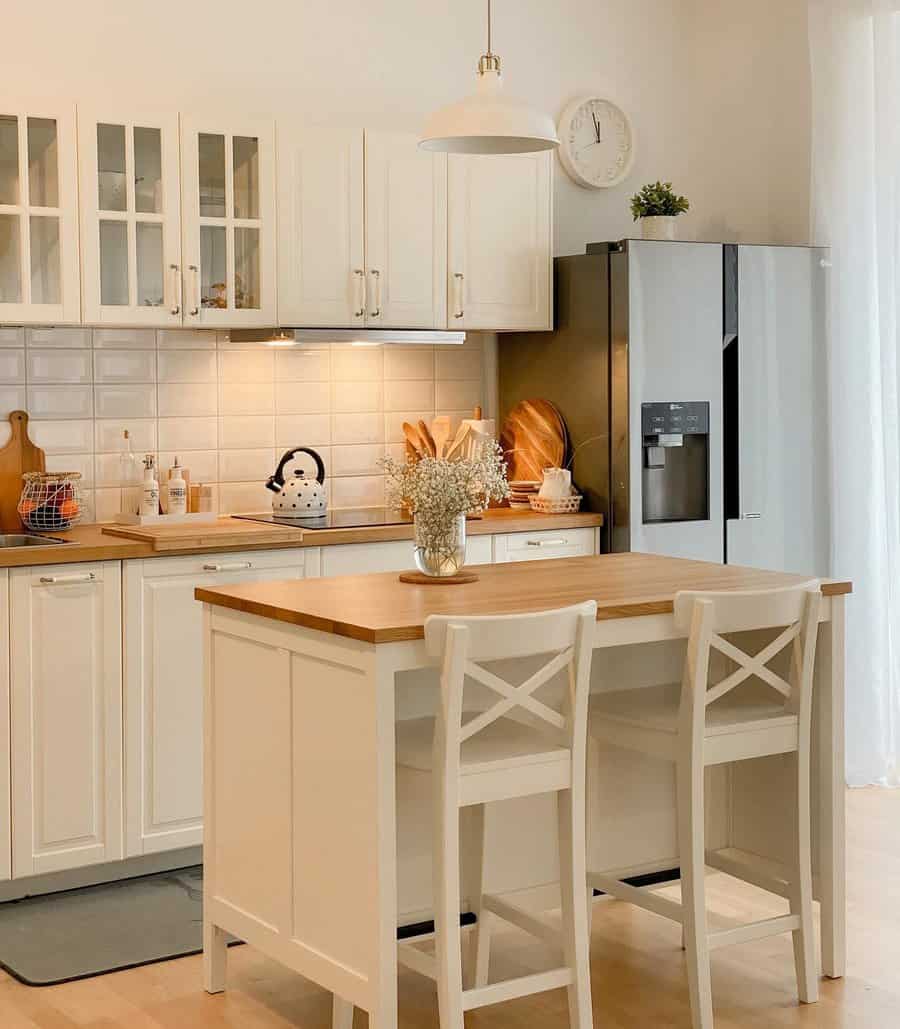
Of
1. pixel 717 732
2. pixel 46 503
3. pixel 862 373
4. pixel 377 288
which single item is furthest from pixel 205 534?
pixel 862 373

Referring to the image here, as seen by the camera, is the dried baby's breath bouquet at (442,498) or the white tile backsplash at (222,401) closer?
the dried baby's breath bouquet at (442,498)

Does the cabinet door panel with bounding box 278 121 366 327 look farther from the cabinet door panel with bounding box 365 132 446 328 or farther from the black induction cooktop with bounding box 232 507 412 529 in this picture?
the black induction cooktop with bounding box 232 507 412 529

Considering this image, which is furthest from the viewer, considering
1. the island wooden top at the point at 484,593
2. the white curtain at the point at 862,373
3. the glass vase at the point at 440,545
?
the white curtain at the point at 862,373

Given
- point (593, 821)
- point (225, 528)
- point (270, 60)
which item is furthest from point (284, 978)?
point (270, 60)

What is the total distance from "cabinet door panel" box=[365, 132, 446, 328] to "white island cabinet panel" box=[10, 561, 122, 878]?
4.51 ft

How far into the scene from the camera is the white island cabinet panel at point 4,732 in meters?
3.97

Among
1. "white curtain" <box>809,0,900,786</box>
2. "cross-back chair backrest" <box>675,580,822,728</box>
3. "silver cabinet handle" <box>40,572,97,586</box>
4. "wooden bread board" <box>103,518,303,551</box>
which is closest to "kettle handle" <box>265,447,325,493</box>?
Result: "wooden bread board" <box>103,518,303,551</box>

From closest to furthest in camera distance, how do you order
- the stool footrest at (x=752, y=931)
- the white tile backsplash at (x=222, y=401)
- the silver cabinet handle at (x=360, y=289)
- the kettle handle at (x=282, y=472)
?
the stool footrest at (x=752, y=931) → the white tile backsplash at (x=222, y=401) → the silver cabinet handle at (x=360, y=289) → the kettle handle at (x=282, y=472)

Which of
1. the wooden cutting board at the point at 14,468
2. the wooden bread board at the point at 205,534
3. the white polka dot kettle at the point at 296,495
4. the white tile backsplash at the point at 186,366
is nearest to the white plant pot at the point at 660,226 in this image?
the white polka dot kettle at the point at 296,495

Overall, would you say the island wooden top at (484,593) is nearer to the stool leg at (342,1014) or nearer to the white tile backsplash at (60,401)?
the stool leg at (342,1014)

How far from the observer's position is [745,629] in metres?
3.27

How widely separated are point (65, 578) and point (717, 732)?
1.85 metres

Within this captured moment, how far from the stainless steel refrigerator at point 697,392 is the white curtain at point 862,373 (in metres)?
0.09

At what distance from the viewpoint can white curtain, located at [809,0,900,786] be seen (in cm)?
523
